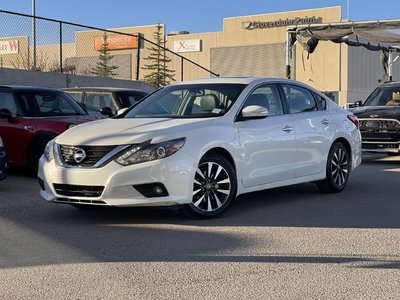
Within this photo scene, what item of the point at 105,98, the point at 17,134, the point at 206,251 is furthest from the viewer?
the point at 105,98

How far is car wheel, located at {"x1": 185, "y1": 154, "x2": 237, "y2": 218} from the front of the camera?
648 centimetres

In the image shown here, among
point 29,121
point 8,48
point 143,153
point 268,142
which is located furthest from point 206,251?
point 8,48

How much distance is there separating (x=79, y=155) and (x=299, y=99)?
11.5 ft

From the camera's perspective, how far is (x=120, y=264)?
16.2ft

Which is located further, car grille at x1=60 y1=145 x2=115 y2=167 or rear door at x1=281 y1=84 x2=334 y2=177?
rear door at x1=281 y1=84 x2=334 y2=177

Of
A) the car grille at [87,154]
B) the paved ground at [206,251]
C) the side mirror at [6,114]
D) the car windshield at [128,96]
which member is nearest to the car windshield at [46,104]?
the side mirror at [6,114]

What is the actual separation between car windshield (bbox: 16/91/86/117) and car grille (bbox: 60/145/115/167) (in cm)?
414

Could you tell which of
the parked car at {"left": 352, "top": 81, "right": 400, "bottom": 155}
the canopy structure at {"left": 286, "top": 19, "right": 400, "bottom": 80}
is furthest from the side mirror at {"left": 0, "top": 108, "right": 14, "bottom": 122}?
the canopy structure at {"left": 286, "top": 19, "right": 400, "bottom": 80}

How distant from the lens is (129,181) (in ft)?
20.0

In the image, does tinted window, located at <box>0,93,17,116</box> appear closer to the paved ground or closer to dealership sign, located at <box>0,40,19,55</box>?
the paved ground

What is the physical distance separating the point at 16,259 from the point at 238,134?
3005 mm

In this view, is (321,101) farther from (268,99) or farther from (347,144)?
(268,99)

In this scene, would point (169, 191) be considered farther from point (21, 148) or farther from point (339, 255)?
point (21, 148)

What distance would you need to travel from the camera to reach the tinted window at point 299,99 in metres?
8.09
